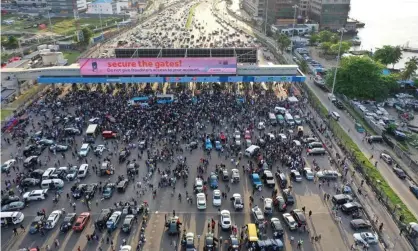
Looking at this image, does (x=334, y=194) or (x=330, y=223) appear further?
(x=334, y=194)

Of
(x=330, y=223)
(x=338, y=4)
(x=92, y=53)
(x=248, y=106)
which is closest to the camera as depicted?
(x=330, y=223)

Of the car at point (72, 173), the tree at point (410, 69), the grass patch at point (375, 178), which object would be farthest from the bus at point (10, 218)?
the tree at point (410, 69)

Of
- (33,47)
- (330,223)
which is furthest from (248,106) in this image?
(33,47)

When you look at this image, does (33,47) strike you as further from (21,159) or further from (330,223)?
(330,223)

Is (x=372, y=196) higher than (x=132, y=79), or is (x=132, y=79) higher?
(x=132, y=79)

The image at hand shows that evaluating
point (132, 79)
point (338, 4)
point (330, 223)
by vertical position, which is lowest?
point (330, 223)

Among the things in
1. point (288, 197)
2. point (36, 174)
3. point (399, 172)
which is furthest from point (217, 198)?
point (399, 172)

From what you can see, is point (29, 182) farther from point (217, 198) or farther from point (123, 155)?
point (217, 198)
